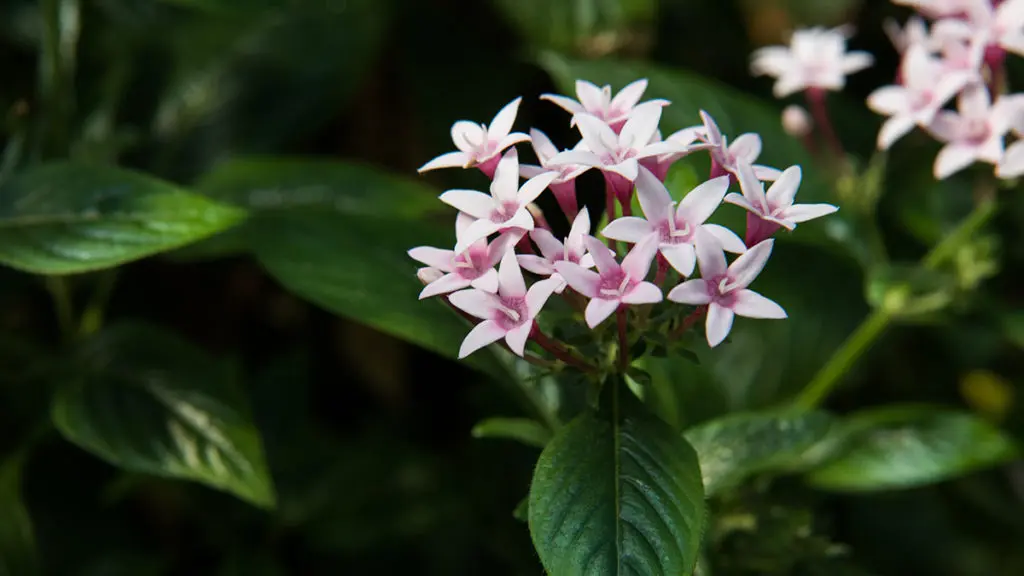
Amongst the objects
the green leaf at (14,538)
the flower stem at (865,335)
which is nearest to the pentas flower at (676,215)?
the flower stem at (865,335)

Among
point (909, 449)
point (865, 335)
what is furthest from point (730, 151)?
point (909, 449)

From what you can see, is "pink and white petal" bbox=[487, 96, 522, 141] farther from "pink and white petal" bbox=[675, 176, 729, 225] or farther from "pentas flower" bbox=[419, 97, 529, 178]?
"pink and white petal" bbox=[675, 176, 729, 225]

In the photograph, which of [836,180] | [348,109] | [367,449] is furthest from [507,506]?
[348,109]

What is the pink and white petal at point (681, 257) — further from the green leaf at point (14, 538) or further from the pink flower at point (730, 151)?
the green leaf at point (14, 538)

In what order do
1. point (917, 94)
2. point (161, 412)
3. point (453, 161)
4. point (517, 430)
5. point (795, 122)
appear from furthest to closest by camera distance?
point (795, 122) < point (161, 412) < point (917, 94) < point (517, 430) < point (453, 161)

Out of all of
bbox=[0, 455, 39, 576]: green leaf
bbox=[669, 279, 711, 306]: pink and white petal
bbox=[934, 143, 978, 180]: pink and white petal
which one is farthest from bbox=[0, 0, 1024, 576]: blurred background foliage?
bbox=[669, 279, 711, 306]: pink and white petal

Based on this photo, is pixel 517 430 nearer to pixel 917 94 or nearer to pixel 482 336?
pixel 482 336

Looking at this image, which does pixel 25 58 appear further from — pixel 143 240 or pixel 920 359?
pixel 920 359
